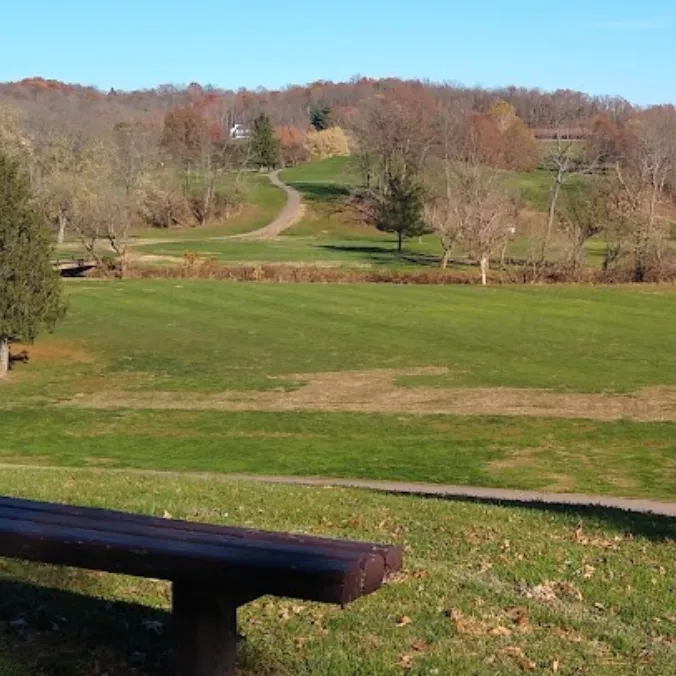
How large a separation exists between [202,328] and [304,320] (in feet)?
15.0

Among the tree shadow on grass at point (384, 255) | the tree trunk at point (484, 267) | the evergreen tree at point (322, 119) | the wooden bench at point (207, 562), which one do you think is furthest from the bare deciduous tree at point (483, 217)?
the evergreen tree at point (322, 119)

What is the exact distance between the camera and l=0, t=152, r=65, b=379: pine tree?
3344 centimetres

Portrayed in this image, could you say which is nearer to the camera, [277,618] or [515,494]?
[277,618]

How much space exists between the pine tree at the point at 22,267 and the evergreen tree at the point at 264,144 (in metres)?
104

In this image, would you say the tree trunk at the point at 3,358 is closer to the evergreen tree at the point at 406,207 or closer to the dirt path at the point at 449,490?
the dirt path at the point at 449,490

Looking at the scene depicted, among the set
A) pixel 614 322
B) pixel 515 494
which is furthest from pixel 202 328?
pixel 515 494

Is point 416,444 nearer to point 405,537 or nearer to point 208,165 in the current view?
point 405,537

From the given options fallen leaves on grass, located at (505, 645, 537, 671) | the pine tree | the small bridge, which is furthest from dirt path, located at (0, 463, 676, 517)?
the small bridge

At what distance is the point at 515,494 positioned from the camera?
18797 millimetres

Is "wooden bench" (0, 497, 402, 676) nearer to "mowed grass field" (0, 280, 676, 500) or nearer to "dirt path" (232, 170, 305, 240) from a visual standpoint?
"mowed grass field" (0, 280, 676, 500)

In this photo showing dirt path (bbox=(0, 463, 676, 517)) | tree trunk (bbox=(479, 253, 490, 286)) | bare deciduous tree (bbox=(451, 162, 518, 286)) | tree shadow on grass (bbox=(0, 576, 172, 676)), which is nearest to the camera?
tree shadow on grass (bbox=(0, 576, 172, 676))

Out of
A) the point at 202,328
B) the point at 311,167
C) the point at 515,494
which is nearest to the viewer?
the point at 515,494

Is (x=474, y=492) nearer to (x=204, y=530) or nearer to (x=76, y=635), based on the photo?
(x=76, y=635)

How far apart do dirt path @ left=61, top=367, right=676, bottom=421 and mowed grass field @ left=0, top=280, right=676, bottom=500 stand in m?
0.11
